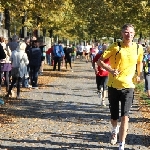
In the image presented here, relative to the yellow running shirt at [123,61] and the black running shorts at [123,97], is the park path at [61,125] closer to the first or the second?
the black running shorts at [123,97]

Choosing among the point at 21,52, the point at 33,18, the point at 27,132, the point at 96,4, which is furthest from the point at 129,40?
the point at 96,4

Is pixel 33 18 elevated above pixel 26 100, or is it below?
above

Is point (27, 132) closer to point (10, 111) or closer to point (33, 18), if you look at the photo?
point (10, 111)

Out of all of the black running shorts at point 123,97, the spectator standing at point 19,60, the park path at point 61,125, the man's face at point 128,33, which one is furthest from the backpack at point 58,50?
the man's face at point 128,33

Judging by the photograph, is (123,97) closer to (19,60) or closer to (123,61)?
(123,61)

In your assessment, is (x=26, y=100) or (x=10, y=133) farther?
(x=26, y=100)

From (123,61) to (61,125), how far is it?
3258 millimetres

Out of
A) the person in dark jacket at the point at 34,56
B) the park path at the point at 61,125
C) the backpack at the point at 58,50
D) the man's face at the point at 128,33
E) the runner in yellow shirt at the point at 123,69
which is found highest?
the man's face at the point at 128,33

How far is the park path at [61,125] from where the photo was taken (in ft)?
27.5

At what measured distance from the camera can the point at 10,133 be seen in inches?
367

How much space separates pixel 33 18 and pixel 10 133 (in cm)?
2451

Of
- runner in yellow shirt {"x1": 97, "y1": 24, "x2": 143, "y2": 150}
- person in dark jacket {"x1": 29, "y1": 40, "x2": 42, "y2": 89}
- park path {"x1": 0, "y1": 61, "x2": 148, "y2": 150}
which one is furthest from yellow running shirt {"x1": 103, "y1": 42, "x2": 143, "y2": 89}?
person in dark jacket {"x1": 29, "y1": 40, "x2": 42, "y2": 89}

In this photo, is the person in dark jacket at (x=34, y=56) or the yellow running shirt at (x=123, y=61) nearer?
the yellow running shirt at (x=123, y=61)

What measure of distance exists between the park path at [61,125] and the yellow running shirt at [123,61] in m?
1.22
